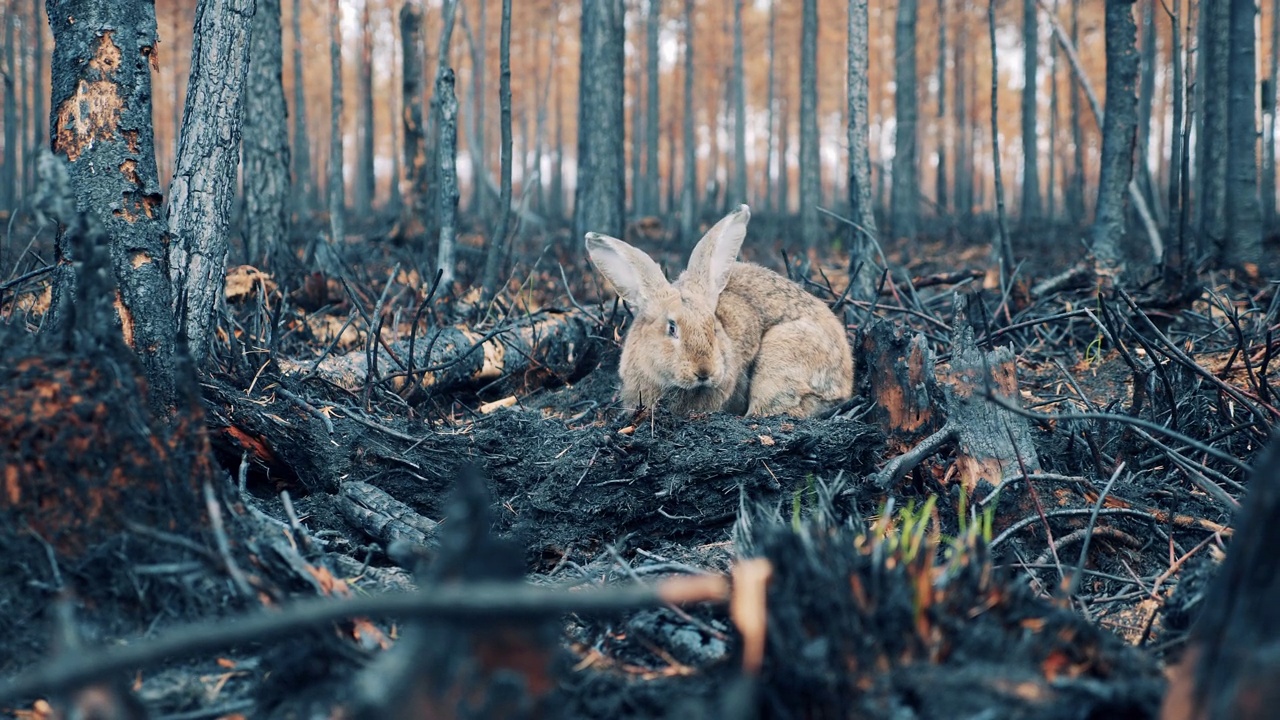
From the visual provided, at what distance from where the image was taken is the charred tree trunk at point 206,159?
4.11 metres

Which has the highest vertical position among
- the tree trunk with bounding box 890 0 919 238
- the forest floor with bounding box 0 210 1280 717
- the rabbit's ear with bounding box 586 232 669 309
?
the tree trunk with bounding box 890 0 919 238

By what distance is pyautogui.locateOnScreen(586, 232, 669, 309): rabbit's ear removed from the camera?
195 inches

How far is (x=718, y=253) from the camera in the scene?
505 cm

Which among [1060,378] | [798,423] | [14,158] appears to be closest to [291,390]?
[798,423]

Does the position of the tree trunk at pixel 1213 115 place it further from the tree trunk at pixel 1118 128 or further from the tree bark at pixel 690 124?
the tree bark at pixel 690 124

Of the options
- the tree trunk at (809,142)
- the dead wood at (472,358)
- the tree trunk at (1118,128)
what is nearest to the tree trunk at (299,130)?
the tree trunk at (809,142)

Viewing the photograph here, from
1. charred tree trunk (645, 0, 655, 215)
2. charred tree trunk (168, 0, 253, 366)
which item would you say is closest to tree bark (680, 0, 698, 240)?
charred tree trunk (645, 0, 655, 215)

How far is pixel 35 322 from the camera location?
491 centimetres

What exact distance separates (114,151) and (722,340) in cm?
281

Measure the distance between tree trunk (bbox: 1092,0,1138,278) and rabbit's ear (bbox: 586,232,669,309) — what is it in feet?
17.1

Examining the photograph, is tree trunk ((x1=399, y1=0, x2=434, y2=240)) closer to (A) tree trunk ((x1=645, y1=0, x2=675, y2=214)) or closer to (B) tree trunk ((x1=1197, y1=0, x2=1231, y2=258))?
(B) tree trunk ((x1=1197, y1=0, x2=1231, y2=258))

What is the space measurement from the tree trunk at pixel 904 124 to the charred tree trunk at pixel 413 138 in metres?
9.20

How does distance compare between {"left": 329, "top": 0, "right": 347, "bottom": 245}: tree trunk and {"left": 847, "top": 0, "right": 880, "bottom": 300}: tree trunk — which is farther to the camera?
{"left": 329, "top": 0, "right": 347, "bottom": 245}: tree trunk

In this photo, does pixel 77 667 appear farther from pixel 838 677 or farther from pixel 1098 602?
pixel 1098 602
